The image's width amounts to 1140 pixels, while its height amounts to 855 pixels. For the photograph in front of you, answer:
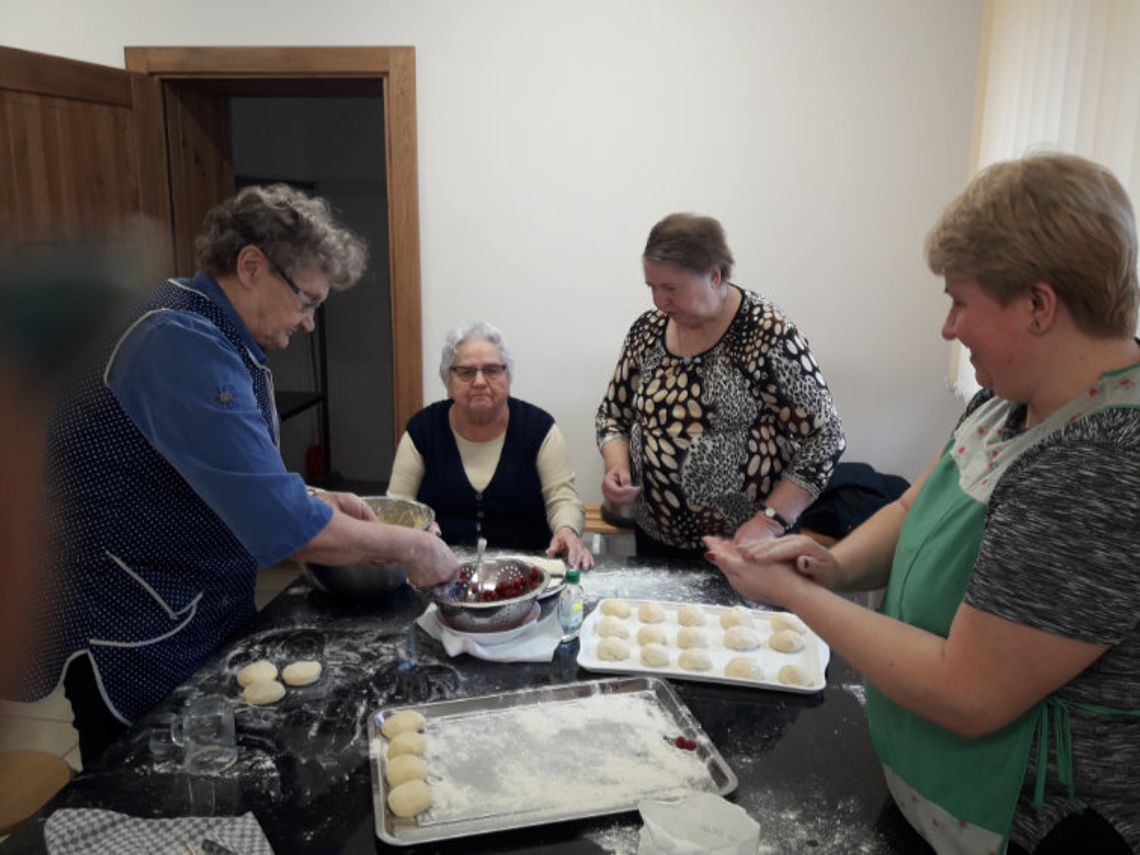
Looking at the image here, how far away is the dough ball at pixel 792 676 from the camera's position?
4.65 feet

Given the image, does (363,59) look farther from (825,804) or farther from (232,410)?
(825,804)

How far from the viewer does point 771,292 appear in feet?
10.1

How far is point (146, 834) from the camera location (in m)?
1.03

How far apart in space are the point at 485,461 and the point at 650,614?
2.89 feet

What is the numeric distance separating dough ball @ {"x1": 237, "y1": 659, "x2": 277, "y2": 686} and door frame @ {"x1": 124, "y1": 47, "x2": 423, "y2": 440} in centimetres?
193

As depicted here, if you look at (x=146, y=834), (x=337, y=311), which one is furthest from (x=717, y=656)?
(x=337, y=311)

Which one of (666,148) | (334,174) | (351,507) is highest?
(334,174)

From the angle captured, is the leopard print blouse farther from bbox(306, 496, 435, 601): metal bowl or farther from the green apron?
the green apron

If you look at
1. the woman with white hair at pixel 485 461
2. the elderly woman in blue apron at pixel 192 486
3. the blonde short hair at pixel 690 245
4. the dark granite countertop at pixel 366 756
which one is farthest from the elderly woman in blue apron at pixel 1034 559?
the woman with white hair at pixel 485 461

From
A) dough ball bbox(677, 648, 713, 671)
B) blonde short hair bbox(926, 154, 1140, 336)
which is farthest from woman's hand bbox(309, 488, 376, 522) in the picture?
blonde short hair bbox(926, 154, 1140, 336)

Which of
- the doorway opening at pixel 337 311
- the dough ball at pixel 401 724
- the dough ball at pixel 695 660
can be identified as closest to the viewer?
the dough ball at pixel 401 724

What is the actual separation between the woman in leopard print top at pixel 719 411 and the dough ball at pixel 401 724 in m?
0.98

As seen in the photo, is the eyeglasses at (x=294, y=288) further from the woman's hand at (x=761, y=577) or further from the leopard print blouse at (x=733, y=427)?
the leopard print blouse at (x=733, y=427)

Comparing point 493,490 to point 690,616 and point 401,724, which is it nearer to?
point 690,616
